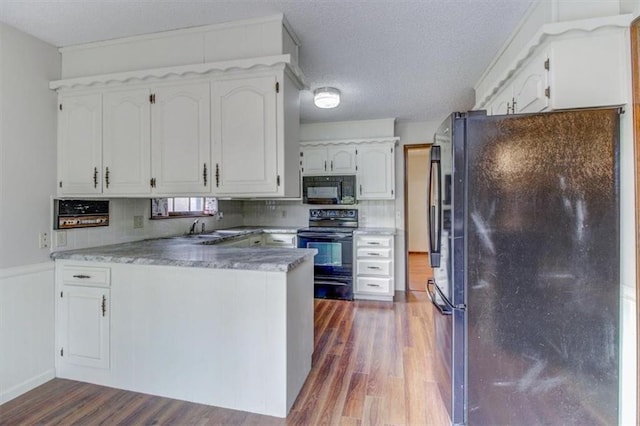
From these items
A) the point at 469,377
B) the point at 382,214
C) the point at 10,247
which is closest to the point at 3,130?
the point at 10,247

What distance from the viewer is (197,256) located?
2.14 m

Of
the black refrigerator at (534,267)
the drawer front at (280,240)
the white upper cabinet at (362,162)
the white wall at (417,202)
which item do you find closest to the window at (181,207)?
the drawer front at (280,240)

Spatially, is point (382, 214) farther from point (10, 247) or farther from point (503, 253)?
point (10, 247)

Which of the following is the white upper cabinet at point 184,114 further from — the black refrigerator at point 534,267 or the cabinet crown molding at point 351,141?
the cabinet crown molding at point 351,141

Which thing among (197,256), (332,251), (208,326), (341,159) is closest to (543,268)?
(208,326)

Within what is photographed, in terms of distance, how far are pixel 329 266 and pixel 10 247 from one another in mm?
3081

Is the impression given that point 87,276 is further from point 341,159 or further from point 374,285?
point 341,159

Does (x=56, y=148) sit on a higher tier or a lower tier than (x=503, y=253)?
higher

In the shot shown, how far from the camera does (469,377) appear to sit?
1.62m

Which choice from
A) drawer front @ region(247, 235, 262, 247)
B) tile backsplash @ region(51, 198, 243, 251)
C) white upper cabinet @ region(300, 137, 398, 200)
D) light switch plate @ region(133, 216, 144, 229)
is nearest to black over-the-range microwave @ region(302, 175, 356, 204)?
white upper cabinet @ region(300, 137, 398, 200)

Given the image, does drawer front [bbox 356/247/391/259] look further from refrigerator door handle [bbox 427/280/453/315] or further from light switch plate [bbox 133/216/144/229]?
light switch plate [bbox 133/216/144/229]

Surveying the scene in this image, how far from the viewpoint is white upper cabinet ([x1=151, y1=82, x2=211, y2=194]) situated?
2.14 meters

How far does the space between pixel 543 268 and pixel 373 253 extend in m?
2.71

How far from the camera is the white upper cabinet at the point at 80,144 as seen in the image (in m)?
2.34
